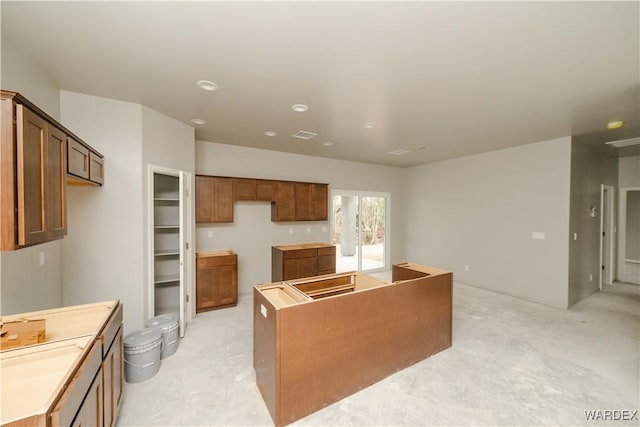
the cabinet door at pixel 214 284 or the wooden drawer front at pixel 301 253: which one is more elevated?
the wooden drawer front at pixel 301 253

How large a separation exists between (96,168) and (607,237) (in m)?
8.90

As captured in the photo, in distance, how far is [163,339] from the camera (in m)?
2.69

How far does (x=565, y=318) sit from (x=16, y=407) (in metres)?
5.70

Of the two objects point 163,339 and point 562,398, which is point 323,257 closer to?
point 163,339

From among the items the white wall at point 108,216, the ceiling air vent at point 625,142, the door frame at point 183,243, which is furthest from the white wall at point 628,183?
the white wall at point 108,216

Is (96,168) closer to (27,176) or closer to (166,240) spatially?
(27,176)

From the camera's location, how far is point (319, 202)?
5.31 metres

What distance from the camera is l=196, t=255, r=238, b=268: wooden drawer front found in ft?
12.5

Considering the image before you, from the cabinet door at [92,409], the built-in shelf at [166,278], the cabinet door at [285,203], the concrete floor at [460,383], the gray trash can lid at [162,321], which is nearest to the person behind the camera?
the cabinet door at [92,409]

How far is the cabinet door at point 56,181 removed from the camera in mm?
1551

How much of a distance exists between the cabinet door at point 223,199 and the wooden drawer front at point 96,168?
5.48ft

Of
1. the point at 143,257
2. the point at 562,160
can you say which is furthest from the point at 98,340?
the point at 562,160

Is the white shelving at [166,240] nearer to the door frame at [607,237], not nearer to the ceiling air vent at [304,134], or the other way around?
the ceiling air vent at [304,134]

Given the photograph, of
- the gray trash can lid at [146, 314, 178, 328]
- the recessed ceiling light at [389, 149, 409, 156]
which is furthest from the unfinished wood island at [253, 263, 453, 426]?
the recessed ceiling light at [389, 149, 409, 156]
